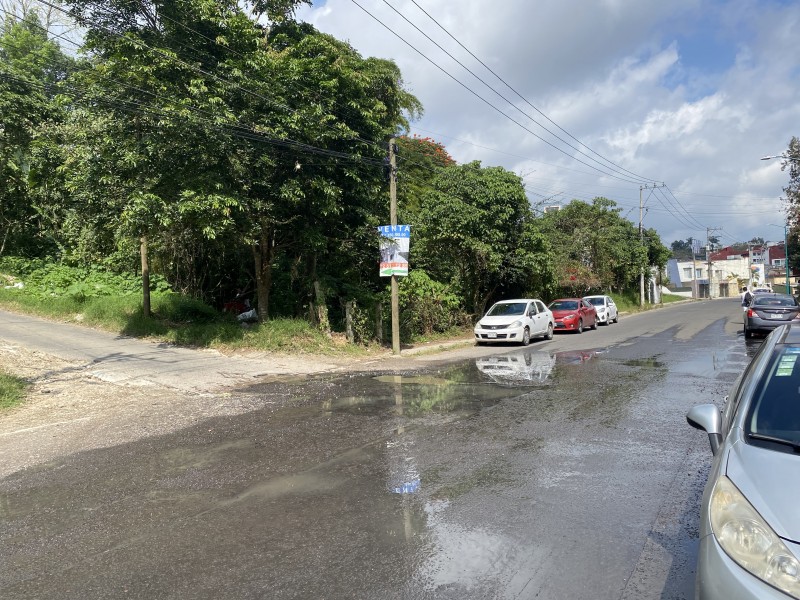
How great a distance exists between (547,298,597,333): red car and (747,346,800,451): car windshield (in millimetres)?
21420

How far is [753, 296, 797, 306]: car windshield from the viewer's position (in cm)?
1933

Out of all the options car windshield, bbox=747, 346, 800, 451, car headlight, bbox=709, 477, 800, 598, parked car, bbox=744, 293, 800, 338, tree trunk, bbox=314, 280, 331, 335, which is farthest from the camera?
parked car, bbox=744, 293, 800, 338

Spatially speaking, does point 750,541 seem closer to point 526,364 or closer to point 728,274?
point 526,364

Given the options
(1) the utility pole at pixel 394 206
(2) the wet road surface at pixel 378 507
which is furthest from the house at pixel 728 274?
(2) the wet road surface at pixel 378 507

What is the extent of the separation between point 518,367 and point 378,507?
9387 mm

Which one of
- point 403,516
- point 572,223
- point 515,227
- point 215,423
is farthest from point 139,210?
point 572,223

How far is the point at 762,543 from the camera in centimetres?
236

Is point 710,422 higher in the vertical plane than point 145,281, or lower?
lower

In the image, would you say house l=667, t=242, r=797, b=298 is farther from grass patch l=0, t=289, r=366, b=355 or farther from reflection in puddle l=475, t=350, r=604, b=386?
grass patch l=0, t=289, r=366, b=355

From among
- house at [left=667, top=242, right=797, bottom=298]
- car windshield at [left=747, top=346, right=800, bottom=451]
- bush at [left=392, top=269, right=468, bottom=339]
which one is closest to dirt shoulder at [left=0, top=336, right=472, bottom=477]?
bush at [left=392, top=269, right=468, bottom=339]

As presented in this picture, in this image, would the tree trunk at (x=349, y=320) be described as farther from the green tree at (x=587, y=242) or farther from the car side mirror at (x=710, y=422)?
the green tree at (x=587, y=242)

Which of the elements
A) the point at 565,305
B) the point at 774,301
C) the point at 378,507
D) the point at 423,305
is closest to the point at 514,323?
the point at 423,305

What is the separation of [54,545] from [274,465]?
7.26 feet

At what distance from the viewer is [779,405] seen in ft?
10.5
